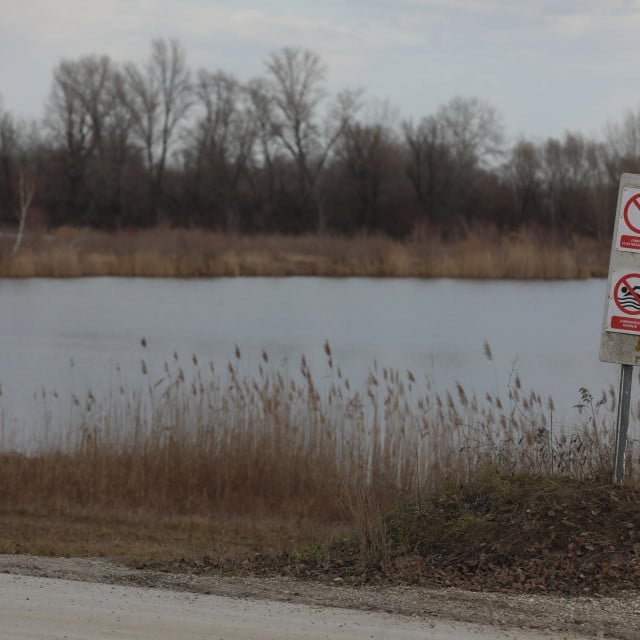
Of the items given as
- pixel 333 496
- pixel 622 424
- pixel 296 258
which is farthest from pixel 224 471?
pixel 296 258

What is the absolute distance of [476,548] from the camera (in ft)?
18.7

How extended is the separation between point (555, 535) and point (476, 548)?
43 cm

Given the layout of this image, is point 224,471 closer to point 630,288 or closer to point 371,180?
point 630,288

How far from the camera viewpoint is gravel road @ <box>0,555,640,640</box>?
450 centimetres

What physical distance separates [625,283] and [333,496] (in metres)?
4.30

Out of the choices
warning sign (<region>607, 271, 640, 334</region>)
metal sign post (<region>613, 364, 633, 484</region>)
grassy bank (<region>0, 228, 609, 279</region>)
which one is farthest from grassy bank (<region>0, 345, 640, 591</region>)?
grassy bank (<region>0, 228, 609, 279</region>)

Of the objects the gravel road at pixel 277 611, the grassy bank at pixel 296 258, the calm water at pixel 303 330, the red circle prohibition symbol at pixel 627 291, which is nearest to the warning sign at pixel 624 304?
the red circle prohibition symbol at pixel 627 291

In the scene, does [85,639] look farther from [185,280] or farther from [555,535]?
[185,280]

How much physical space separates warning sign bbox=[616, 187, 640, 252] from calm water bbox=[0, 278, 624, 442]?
7.57m

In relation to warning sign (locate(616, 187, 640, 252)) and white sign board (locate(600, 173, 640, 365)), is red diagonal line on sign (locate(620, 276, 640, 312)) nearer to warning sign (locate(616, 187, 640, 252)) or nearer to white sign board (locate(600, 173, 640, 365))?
white sign board (locate(600, 173, 640, 365))

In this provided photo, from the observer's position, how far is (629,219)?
20.1 ft

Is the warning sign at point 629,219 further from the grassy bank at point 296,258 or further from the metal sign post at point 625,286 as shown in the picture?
the grassy bank at point 296,258

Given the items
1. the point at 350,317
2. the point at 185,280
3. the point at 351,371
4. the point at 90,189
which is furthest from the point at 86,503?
the point at 90,189

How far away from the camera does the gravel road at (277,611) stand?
4496 millimetres
